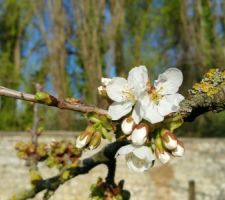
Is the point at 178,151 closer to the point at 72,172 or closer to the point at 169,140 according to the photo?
the point at 169,140

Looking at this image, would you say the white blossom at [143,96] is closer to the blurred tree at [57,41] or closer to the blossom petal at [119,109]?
the blossom petal at [119,109]

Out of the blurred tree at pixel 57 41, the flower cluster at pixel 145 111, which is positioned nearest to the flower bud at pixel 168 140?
the flower cluster at pixel 145 111

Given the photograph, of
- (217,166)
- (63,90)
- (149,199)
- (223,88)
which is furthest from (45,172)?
(63,90)

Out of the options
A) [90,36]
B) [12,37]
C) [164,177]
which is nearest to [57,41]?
[90,36]

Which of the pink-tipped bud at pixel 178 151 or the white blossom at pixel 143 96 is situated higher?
the white blossom at pixel 143 96

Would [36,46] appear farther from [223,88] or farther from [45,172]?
[223,88]

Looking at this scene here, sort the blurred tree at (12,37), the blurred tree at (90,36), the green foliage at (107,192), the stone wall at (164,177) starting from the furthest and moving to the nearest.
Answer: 1. the blurred tree at (12,37)
2. the blurred tree at (90,36)
3. the stone wall at (164,177)
4. the green foliage at (107,192)
